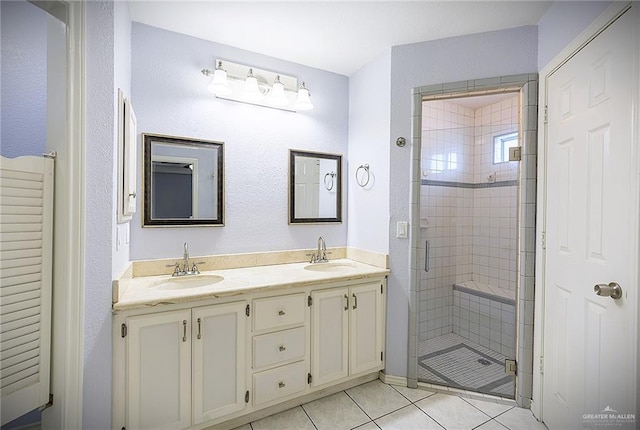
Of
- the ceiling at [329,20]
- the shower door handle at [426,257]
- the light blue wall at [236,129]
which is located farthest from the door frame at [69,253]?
the shower door handle at [426,257]

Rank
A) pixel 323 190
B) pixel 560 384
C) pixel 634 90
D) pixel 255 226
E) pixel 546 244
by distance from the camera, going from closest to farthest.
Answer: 1. pixel 634 90
2. pixel 560 384
3. pixel 546 244
4. pixel 255 226
5. pixel 323 190

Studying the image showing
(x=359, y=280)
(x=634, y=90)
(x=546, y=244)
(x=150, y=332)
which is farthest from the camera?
(x=359, y=280)

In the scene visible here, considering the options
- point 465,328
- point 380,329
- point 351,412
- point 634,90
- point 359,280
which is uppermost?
point 634,90

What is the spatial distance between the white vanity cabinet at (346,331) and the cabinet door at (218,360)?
0.48 metres

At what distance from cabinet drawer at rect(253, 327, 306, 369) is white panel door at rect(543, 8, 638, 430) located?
1.49 metres

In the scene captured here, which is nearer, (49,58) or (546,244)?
(49,58)

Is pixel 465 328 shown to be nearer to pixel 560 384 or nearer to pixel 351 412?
pixel 560 384

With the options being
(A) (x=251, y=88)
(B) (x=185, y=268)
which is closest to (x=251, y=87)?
(A) (x=251, y=88)

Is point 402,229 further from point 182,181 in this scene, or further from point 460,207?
point 182,181

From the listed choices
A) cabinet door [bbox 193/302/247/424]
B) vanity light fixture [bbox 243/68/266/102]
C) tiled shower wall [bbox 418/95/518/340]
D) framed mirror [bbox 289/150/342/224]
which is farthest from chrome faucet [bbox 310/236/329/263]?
vanity light fixture [bbox 243/68/266/102]

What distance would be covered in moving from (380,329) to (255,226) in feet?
4.10

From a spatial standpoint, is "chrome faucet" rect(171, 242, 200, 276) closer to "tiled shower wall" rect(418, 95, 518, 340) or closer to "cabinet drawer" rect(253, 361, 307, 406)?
"cabinet drawer" rect(253, 361, 307, 406)

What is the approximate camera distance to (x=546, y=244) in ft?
5.84

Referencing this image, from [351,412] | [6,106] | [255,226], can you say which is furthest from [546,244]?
[6,106]
